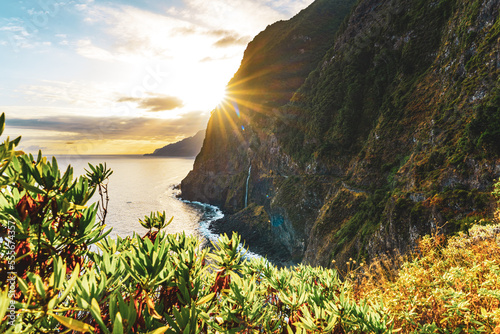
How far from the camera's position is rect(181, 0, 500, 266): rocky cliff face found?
17.0m

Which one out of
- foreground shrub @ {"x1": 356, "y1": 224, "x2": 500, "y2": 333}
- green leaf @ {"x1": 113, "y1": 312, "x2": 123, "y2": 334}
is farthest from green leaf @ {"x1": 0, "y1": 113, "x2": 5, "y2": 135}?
foreground shrub @ {"x1": 356, "y1": 224, "x2": 500, "y2": 333}

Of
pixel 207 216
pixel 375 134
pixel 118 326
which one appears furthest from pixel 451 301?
pixel 207 216

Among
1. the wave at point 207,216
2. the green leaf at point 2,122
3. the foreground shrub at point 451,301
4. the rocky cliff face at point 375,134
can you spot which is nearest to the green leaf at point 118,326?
the green leaf at point 2,122

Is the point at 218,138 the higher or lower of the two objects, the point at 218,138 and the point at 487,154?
the higher

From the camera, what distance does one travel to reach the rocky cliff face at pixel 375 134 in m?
17.0

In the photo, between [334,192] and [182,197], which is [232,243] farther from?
[182,197]

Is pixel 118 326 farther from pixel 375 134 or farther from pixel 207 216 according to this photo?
pixel 207 216

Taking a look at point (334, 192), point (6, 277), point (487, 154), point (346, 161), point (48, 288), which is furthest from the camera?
point (346, 161)

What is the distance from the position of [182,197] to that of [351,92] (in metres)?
76.0

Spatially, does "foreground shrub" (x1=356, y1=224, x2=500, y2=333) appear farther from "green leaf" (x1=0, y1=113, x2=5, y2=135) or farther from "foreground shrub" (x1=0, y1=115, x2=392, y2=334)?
"green leaf" (x1=0, y1=113, x2=5, y2=135)

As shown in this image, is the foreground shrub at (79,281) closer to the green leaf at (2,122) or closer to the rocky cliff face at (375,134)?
the green leaf at (2,122)

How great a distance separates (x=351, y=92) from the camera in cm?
4166

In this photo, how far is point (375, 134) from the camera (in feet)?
103

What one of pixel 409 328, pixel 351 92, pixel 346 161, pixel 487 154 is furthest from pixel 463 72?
pixel 409 328
